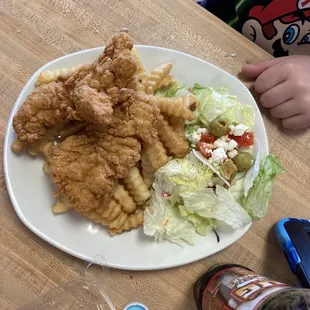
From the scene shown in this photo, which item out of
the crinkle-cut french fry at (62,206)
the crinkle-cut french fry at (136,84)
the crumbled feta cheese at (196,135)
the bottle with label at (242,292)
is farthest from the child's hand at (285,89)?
the crinkle-cut french fry at (62,206)

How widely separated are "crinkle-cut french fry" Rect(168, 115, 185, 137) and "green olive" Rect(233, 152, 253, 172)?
181 mm

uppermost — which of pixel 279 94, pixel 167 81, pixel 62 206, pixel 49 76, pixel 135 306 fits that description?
pixel 279 94

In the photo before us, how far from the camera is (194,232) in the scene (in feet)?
4.50

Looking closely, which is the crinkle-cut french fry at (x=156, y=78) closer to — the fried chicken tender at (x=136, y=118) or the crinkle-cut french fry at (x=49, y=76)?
the fried chicken tender at (x=136, y=118)

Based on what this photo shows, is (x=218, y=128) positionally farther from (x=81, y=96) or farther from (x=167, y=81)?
(x=81, y=96)

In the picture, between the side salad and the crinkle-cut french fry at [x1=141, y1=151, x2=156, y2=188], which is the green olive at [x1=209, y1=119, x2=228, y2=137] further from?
the crinkle-cut french fry at [x1=141, y1=151, x2=156, y2=188]

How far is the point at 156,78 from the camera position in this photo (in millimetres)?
1337

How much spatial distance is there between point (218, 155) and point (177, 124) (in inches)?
5.8

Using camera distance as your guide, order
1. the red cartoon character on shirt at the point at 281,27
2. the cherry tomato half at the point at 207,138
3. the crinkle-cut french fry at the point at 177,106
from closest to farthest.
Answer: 1. the crinkle-cut french fry at the point at 177,106
2. the cherry tomato half at the point at 207,138
3. the red cartoon character on shirt at the point at 281,27

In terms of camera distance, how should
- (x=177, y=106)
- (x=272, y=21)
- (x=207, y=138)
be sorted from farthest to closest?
(x=272, y=21), (x=207, y=138), (x=177, y=106)

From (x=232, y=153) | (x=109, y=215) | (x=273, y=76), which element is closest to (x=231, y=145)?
(x=232, y=153)

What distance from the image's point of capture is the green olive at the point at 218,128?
4.47 feet

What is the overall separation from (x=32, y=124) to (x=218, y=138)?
537 mm

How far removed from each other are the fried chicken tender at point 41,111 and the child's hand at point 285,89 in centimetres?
58
